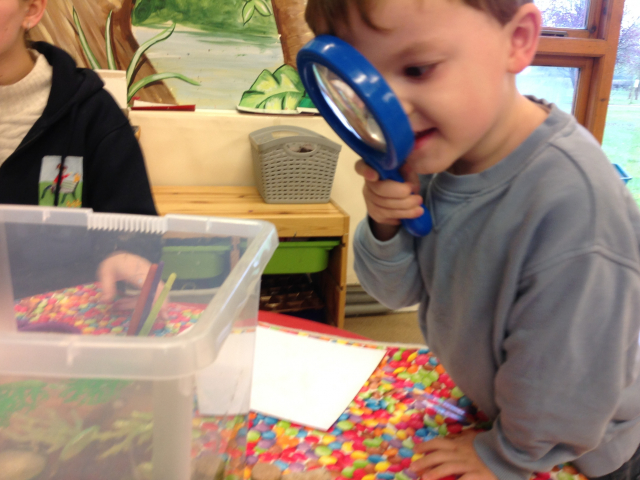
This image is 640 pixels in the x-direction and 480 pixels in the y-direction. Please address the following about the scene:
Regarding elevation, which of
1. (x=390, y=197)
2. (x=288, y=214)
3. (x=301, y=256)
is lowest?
(x=301, y=256)

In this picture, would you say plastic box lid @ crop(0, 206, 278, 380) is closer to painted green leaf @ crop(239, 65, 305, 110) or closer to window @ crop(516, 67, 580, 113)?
painted green leaf @ crop(239, 65, 305, 110)

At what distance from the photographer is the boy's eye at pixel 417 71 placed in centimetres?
44

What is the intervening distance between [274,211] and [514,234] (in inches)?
42.7

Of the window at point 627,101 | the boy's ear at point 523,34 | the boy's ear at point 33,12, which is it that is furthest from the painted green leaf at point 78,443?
the window at point 627,101

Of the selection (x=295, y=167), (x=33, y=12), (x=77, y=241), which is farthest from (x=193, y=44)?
(x=77, y=241)

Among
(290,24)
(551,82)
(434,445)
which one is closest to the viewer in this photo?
(434,445)

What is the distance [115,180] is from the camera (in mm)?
941

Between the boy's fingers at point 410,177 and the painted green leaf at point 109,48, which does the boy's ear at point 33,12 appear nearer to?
the boy's fingers at point 410,177

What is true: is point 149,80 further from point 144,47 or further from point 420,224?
point 420,224

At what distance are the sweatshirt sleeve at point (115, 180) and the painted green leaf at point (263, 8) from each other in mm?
1016

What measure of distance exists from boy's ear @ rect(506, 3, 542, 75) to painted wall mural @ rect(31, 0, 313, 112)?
142 cm

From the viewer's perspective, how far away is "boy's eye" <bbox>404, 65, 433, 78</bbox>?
440mm

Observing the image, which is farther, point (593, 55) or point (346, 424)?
point (593, 55)

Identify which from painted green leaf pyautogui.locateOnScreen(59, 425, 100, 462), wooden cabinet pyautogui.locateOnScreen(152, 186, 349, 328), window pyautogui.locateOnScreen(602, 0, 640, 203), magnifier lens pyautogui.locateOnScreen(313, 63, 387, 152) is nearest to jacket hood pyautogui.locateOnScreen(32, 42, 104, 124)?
wooden cabinet pyautogui.locateOnScreen(152, 186, 349, 328)
